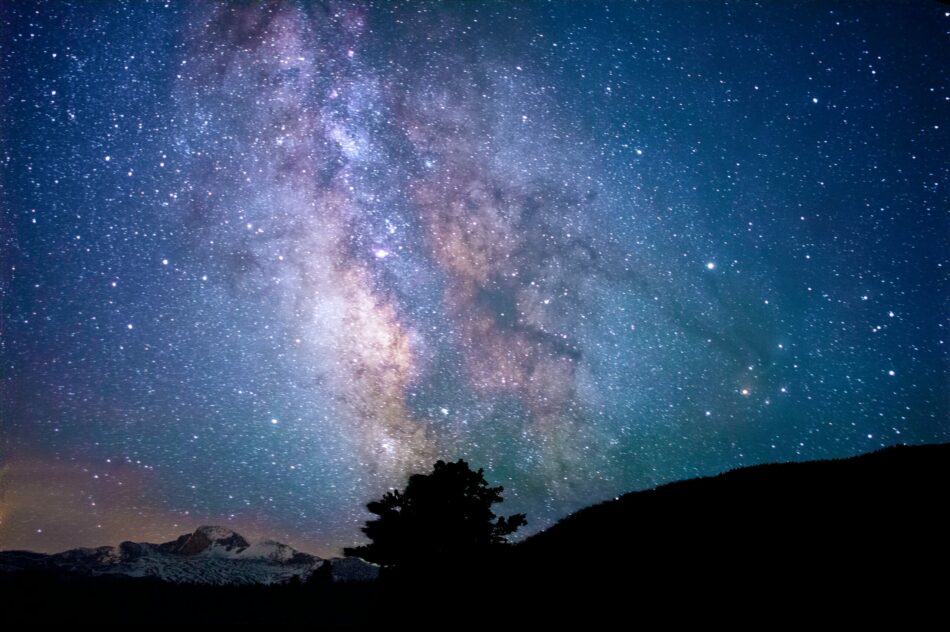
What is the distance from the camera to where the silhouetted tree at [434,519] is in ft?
83.9

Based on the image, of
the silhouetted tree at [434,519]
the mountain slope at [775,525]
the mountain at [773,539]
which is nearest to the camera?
the mountain at [773,539]

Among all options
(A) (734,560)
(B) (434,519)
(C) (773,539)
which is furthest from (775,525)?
(B) (434,519)

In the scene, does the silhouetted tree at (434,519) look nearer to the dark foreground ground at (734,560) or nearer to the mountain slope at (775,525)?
the dark foreground ground at (734,560)

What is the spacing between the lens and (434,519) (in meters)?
26.7

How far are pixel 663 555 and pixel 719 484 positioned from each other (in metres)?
5.08

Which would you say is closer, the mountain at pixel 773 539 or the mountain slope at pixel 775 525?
the mountain at pixel 773 539

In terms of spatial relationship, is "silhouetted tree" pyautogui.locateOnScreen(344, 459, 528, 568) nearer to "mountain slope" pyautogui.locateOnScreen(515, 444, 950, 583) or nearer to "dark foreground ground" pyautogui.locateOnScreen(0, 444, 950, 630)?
"dark foreground ground" pyautogui.locateOnScreen(0, 444, 950, 630)

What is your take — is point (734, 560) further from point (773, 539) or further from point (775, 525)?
point (775, 525)

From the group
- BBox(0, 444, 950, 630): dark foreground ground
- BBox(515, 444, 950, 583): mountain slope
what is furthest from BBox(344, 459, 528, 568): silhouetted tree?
BBox(515, 444, 950, 583): mountain slope

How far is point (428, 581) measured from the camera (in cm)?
1628

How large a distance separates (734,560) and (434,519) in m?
19.1

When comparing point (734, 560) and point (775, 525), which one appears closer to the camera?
point (734, 560)

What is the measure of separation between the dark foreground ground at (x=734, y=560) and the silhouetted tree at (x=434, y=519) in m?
6.90

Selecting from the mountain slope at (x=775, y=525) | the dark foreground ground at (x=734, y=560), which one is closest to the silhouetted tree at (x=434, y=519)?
the dark foreground ground at (x=734, y=560)
